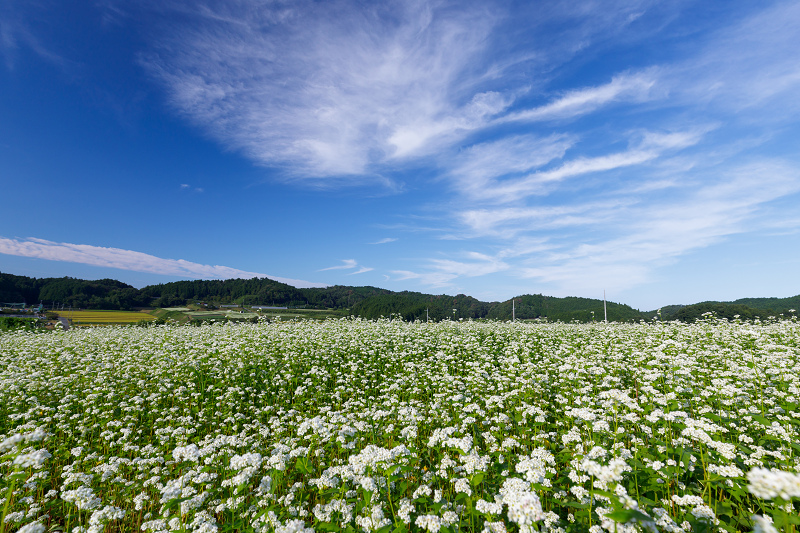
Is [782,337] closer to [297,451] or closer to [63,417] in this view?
[297,451]

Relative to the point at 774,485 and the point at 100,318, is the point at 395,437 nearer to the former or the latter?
the point at 774,485

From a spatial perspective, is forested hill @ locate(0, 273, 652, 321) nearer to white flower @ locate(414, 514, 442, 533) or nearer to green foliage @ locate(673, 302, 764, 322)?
green foliage @ locate(673, 302, 764, 322)

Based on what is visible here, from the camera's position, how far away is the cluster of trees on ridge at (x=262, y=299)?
222 ft

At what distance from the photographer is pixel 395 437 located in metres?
6.63

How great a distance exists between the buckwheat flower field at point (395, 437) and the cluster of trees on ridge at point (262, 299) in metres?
45.1

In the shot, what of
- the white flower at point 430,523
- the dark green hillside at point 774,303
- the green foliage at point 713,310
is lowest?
the white flower at point 430,523

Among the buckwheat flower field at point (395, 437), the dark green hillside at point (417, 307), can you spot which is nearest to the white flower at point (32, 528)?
the buckwheat flower field at point (395, 437)

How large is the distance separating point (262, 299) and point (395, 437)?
90855 millimetres

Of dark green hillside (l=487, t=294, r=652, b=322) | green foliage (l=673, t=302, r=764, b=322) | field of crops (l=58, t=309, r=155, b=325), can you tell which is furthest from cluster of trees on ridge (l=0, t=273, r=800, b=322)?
field of crops (l=58, t=309, r=155, b=325)

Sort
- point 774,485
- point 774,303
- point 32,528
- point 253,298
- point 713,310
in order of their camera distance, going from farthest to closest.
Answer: point 253,298, point 774,303, point 713,310, point 32,528, point 774,485

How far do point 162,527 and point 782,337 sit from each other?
19.9 meters

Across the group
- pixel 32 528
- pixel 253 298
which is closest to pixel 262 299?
pixel 253 298

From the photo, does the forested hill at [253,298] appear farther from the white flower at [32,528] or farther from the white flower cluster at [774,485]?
the white flower cluster at [774,485]

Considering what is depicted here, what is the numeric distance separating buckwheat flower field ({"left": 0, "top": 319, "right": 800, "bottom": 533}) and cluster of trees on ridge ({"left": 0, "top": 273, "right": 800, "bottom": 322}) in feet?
148
